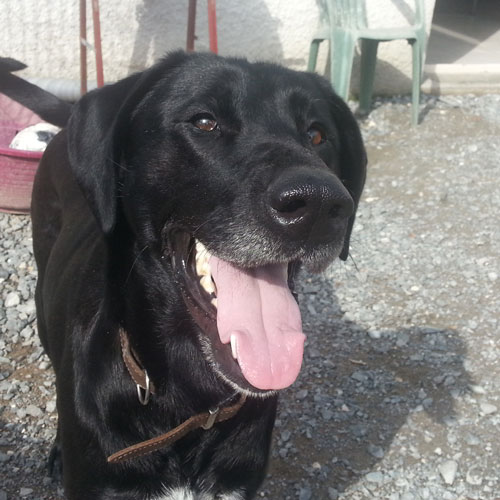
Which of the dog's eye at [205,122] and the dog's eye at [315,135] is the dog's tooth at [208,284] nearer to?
the dog's eye at [205,122]

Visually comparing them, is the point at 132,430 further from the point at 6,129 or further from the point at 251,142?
the point at 6,129

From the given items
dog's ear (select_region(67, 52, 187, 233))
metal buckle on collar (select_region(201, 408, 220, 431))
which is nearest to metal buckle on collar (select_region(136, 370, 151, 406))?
metal buckle on collar (select_region(201, 408, 220, 431))

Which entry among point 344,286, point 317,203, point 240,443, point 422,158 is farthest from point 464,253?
point 317,203

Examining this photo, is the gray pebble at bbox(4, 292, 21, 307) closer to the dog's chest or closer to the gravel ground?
the gravel ground

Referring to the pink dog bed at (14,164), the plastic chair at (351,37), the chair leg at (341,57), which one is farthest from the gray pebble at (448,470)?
the chair leg at (341,57)

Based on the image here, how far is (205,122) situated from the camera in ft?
6.39

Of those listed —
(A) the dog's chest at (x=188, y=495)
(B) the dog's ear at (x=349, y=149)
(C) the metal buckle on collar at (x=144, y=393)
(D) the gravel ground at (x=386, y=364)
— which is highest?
(B) the dog's ear at (x=349, y=149)

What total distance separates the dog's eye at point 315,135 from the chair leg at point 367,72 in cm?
411

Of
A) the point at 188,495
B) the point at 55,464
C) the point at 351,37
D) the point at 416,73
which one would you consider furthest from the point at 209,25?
the point at 188,495

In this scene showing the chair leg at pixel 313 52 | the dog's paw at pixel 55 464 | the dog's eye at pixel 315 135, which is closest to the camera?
the dog's eye at pixel 315 135

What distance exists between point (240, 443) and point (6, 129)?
11.0 ft

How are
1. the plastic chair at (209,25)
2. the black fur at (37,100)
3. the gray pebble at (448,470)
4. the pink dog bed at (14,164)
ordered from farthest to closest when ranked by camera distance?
1. the plastic chair at (209,25)
2. the pink dog bed at (14,164)
3. the black fur at (37,100)
4. the gray pebble at (448,470)

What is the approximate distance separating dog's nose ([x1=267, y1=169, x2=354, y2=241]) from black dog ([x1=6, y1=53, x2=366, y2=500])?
0.08m

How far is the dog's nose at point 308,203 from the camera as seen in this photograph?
1.61m
